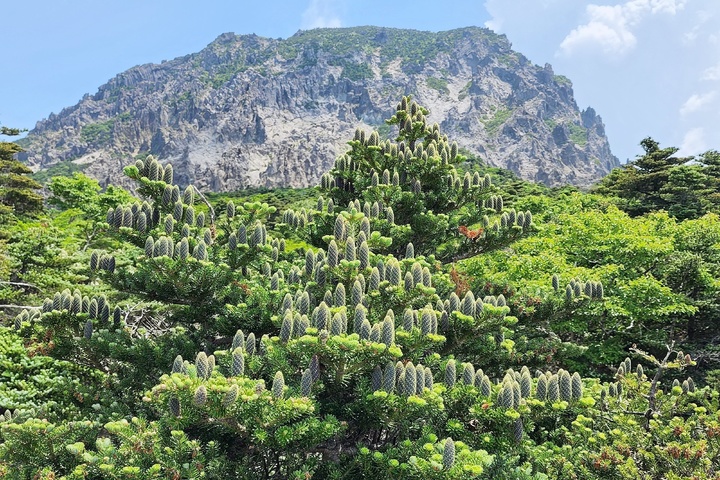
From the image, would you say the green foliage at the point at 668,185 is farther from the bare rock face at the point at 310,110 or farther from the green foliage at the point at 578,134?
the green foliage at the point at 578,134

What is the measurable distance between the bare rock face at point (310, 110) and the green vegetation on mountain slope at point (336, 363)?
9120 cm

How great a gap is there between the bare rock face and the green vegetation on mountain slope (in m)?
91.2

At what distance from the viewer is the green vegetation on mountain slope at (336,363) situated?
3.67 m

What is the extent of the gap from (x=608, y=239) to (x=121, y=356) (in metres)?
12.2

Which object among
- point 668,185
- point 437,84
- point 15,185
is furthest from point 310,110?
point 668,185

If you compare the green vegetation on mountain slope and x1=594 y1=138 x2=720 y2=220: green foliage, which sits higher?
x1=594 y1=138 x2=720 y2=220: green foliage

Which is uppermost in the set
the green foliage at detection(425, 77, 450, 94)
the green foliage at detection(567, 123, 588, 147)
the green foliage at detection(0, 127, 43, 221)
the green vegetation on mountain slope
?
the green foliage at detection(425, 77, 450, 94)

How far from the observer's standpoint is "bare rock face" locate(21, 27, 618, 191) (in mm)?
114125

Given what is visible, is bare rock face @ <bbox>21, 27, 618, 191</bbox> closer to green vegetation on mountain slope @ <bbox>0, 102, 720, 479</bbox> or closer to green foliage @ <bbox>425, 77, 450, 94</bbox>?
green foliage @ <bbox>425, 77, 450, 94</bbox>

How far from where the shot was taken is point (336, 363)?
12.7 ft

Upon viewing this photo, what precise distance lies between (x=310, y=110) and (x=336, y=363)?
14670 cm

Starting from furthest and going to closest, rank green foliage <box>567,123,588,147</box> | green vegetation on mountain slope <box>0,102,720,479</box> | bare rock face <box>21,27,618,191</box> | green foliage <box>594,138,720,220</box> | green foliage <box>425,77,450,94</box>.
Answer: green foliage <box>425,77,450,94</box>
green foliage <box>567,123,588,147</box>
bare rock face <box>21,27,618,191</box>
green foliage <box>594,138,720,220</box>
green vegetation on mountain slope <box>0,102,720,479</box>

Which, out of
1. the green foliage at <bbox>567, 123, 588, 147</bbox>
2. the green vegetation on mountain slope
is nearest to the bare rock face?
the green foliage at <bbox>567, 123, 588, 147</bbox>

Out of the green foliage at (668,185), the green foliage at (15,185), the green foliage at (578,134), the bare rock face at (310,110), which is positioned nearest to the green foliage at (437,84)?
the bare rock face at (310,110)
